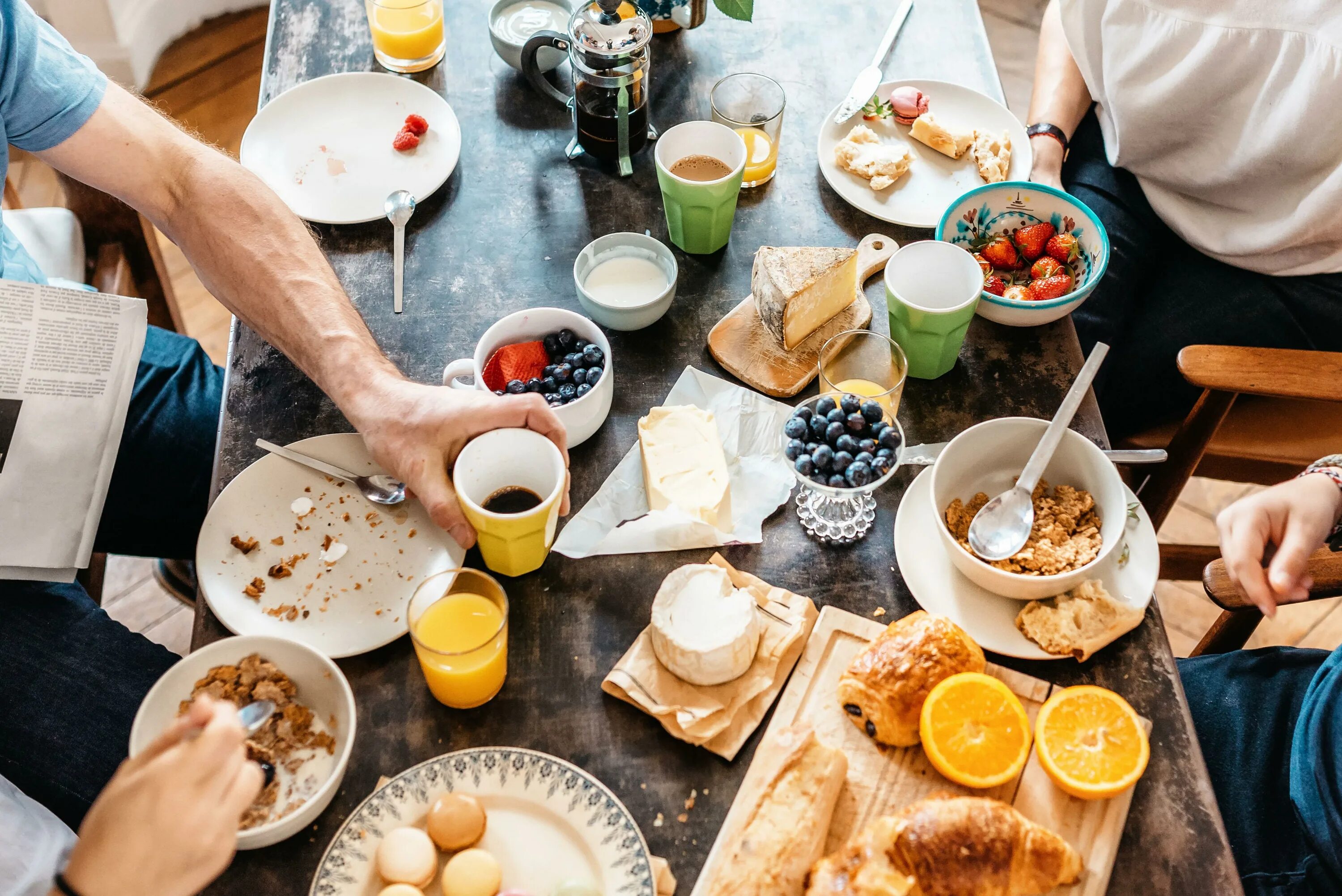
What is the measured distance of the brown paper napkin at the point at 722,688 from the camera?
3.76ft

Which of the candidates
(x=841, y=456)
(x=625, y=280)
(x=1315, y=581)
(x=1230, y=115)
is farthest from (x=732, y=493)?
(x=1230, y=115)

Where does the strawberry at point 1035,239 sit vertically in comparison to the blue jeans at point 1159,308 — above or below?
above

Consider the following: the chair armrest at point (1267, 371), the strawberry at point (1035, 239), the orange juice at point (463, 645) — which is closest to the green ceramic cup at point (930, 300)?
the strawberry at point (1035, 239)

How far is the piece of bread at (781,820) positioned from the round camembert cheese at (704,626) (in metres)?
0.11

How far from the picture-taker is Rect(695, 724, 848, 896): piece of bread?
3.34 feet

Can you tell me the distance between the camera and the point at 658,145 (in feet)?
5.24

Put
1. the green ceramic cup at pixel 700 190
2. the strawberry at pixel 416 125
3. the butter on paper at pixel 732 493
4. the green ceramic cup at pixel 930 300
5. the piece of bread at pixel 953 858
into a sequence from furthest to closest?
the strawberry at pixel 416 125
the green ceramic cup at pixel 700 190
the green ceramic cup at pixel 930 300
the butter on paper at pixel 732 493
the piece of bread at pixel 953 858

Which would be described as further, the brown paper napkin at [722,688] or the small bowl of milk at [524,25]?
the small bowl of milk at [524,25]

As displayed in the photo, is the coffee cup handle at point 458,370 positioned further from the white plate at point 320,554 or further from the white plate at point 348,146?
the white plate at point 348,146

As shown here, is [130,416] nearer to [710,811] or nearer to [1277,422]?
[710,811]

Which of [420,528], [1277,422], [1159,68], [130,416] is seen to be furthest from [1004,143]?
[130,416]

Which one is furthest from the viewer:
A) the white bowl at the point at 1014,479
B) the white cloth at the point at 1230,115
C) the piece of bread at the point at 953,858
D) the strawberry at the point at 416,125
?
the strawberry at the point at 416,125

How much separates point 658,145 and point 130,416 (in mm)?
999

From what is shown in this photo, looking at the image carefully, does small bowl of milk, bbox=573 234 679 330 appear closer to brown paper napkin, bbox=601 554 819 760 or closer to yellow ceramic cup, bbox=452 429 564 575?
yellow ceramic cup, bbox=452 429 564 575
